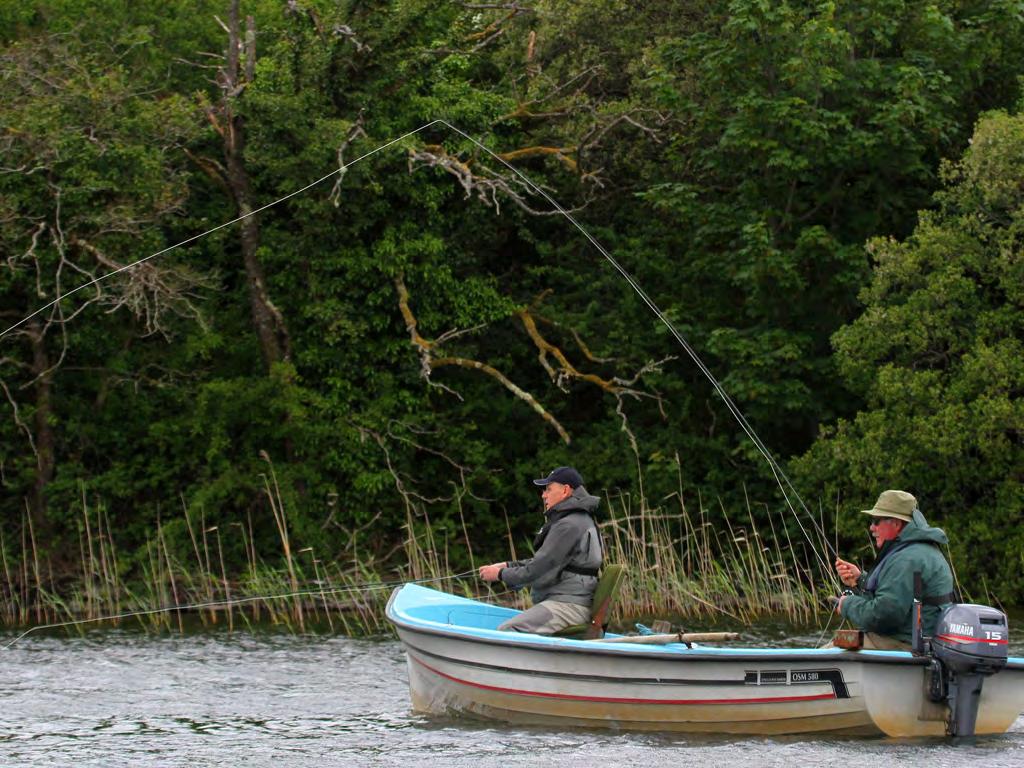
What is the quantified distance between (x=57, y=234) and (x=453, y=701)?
1184 cm

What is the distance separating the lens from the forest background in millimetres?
20312

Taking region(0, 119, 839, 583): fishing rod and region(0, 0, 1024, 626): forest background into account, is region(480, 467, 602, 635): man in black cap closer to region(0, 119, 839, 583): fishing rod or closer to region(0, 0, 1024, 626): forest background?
region(0, 119, 839, 583): fishing rod

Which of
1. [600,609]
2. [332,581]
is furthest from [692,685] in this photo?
[332,581]

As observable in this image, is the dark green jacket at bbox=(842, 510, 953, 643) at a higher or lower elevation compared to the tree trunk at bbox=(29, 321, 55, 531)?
lower

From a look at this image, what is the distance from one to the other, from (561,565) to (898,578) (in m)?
2.14

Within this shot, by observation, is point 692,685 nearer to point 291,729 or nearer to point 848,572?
point 848,572

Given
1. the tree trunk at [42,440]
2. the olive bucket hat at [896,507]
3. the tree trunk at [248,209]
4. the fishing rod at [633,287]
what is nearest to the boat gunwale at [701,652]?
the olive bucket hat at [896,507]

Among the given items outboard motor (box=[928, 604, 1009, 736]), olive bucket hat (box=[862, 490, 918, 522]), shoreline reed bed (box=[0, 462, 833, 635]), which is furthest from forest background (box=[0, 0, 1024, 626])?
outboard motor (box=[928, 604, 1009, 736])

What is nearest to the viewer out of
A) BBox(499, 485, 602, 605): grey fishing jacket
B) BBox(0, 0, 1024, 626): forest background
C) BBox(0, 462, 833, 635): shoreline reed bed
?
BBox(499, 485, 602, 605): grey fishing jacket

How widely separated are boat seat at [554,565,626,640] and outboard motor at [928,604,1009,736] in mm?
2095

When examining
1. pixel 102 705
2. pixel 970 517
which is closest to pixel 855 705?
pixel 102 705

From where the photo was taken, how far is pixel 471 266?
2388cm

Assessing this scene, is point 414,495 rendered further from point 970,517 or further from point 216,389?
point 970,517

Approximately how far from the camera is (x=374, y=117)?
22.6 metres
